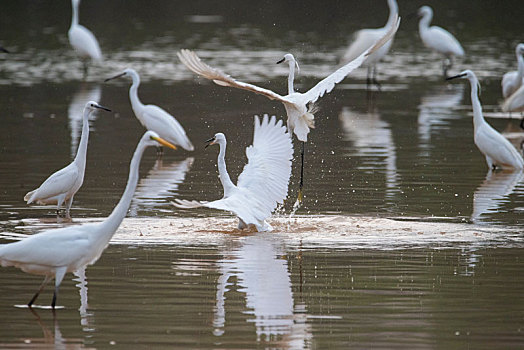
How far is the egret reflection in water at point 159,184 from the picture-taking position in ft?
40.4

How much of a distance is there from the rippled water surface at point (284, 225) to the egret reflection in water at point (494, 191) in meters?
0.05

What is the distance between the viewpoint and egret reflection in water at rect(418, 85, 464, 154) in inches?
740

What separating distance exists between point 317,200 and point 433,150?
475cm

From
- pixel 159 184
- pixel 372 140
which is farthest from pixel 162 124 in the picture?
pixel 372 140

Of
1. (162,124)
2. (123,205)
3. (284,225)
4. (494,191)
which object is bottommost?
(494,191)

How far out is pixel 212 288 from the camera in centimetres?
813

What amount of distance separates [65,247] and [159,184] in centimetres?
662

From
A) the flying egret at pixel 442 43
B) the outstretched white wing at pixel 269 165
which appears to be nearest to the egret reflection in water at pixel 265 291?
the outstretched white wing at pixel 269 165

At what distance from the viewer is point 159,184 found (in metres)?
13.9

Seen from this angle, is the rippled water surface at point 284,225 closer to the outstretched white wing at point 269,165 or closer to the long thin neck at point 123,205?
the outstretched white wing at point 269,165

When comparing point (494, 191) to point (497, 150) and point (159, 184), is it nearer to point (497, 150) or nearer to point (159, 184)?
point (497, 150)

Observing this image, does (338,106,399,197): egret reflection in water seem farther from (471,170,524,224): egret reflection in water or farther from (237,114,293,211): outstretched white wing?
(237,114,293,211): outstretched white wing

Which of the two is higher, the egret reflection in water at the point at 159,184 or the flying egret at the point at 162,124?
the flying egret at the point at 162,124

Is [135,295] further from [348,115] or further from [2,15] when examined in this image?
[2,15]
